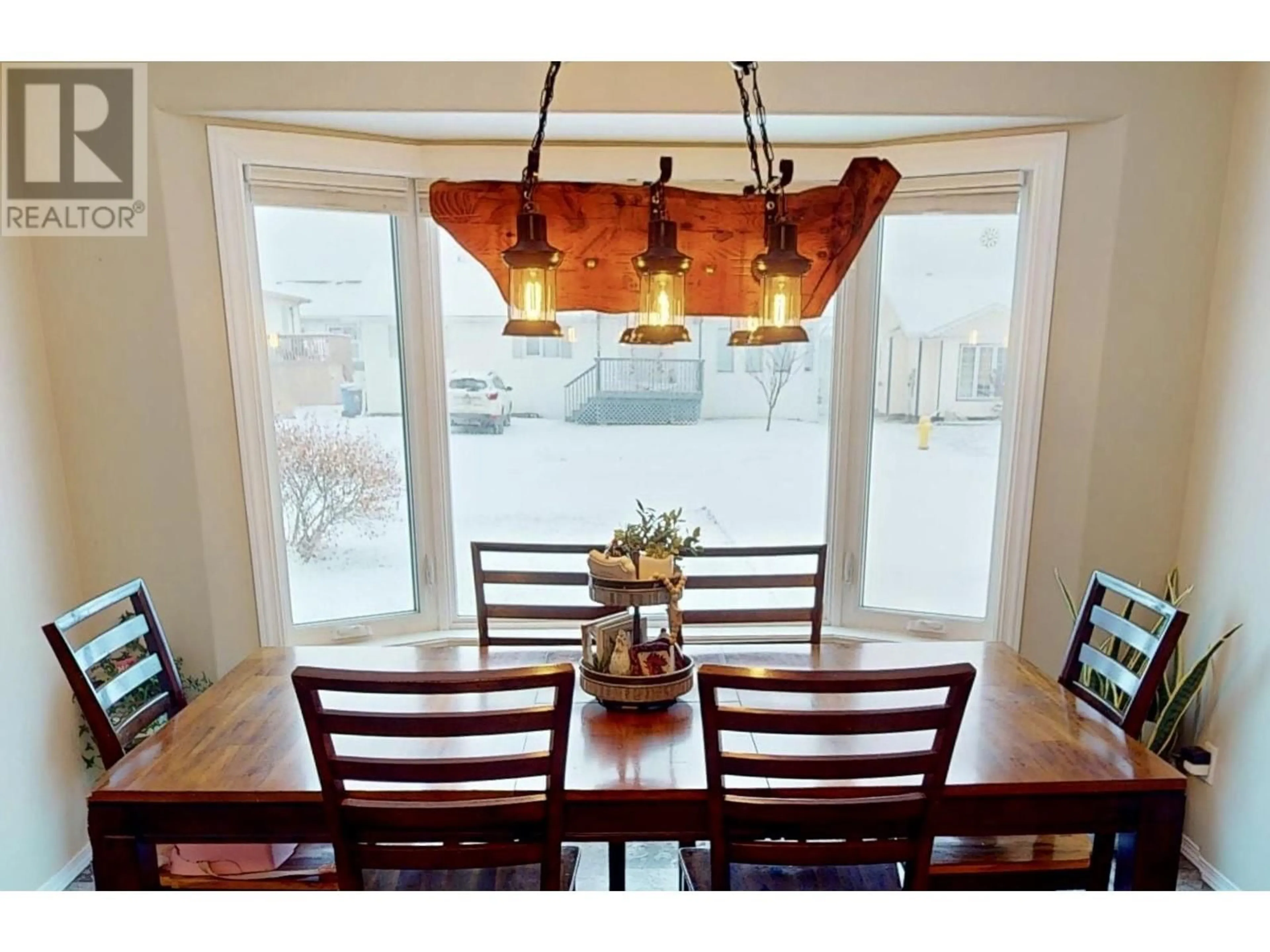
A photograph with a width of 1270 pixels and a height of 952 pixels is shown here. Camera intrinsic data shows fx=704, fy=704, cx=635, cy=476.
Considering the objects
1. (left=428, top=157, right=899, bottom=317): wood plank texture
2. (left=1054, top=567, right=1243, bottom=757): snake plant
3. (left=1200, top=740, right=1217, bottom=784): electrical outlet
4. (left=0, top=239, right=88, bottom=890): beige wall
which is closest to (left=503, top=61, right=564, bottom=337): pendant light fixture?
(left=428, top=157, right=899, bottom=317): wood plank texture

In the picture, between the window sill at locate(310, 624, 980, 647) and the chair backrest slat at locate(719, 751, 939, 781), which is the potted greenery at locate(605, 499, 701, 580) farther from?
the window sill at locate(310, 624, 980, 647)

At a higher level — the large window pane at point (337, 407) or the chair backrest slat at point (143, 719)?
the large window pane at point (337, 407)

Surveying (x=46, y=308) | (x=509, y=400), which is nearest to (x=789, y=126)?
(x=509, y=400)

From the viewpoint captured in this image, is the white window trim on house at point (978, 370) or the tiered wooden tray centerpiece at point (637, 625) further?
the white window trim on house at point (978, 370)

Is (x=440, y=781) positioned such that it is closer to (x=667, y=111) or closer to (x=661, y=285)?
(x=661, y=285)

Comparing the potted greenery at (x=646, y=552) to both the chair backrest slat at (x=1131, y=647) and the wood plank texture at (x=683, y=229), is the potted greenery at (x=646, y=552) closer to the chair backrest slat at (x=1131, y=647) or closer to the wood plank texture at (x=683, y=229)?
the wood plank texture at (x=683, y=229)

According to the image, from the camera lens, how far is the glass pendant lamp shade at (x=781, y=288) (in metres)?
1.46

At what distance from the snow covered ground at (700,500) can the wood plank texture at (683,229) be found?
39.1 inches

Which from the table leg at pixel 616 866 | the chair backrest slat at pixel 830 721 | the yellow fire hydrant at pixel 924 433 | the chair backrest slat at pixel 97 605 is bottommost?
the table leg at pixel 616 866

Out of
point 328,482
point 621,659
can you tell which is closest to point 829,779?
point 621,659

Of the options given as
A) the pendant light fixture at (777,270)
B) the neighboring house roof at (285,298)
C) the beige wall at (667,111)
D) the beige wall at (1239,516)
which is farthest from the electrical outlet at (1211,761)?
the neighboring house roof at (285,298)

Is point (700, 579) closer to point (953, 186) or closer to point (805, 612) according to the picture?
point (805, 612)

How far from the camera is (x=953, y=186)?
2.51 meters

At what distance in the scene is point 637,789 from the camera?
4.42ft
